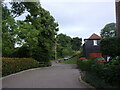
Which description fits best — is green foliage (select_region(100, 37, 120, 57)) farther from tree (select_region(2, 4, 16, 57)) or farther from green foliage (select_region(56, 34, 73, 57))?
green foliage (select_region(56, 34, 73, 57))

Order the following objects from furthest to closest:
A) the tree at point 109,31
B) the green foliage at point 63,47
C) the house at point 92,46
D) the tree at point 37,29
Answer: the green foliage at point 63,47
the tree at point 109,31
the house at point 92,46
the tree at point 37,29

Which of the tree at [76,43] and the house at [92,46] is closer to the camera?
the house at [92,46]

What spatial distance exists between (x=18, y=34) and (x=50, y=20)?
41.5 ft

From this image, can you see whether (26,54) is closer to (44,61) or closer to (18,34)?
(44,61)

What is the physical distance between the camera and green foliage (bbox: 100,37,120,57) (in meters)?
13.6

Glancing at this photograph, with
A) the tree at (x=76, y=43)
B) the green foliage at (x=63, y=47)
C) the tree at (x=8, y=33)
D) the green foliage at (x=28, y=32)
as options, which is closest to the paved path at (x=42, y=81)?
the tree at (x=8, y=33)

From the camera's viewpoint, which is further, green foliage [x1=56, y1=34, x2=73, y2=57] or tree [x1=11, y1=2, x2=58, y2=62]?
green foliage [x1=56, y1=34, x2=73, y2=57]

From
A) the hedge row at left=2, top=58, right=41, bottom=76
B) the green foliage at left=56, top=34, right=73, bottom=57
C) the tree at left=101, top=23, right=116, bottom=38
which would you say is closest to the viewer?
the hedge row at left=2, top=58, right=41, bottom=76

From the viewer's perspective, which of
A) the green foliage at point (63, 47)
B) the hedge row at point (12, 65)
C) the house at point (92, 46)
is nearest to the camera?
the hedge row at point (12, 65)

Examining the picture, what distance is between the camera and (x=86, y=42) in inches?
1380

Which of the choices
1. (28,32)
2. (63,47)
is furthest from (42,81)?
(63,47)

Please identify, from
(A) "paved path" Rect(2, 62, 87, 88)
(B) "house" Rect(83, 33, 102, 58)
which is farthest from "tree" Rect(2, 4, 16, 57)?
(B) "house" Rect(83, 33, 102, 58)

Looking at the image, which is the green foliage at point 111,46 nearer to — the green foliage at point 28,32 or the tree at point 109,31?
the green foliage at point 28,32

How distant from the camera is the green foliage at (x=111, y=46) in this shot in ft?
44.7
